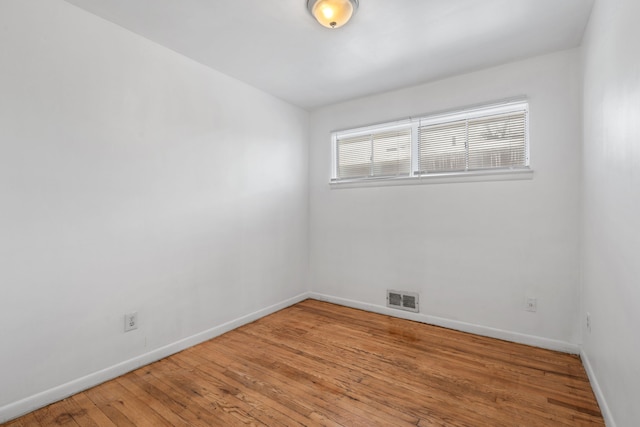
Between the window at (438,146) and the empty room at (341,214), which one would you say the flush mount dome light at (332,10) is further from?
the window at (438,146)

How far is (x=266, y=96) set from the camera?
3430 mm

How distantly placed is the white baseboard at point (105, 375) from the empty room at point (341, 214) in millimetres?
11

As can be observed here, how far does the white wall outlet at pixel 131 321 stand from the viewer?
2221 millimetres

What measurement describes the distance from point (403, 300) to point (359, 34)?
2.58 metres

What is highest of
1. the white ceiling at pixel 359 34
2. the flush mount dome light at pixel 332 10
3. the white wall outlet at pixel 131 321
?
the white ceiling at pixel 359 34

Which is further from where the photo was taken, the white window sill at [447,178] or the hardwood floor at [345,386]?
the white window sill at [447,178]

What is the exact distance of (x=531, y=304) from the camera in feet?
8.58

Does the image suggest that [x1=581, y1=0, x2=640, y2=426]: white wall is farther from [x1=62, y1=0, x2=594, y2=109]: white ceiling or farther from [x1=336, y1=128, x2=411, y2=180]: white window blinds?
[x1=336, y1=128, x2=411, y2=180]: white window blinds

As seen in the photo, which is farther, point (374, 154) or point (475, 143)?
point (374, 154)

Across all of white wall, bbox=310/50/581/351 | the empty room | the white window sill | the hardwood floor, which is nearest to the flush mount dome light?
the empty room

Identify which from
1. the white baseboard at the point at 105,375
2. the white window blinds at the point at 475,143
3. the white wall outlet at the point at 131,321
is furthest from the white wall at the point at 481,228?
the white wall outlet at the point at 131,321

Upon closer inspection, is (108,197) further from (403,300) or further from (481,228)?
(481,228)

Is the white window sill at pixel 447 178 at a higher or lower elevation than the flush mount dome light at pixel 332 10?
lower

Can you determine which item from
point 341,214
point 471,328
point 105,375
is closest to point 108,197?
point 105,375
